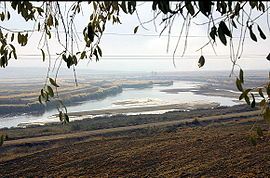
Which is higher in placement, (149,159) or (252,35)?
(252,35)

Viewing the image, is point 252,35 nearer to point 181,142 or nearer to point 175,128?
point 181,142

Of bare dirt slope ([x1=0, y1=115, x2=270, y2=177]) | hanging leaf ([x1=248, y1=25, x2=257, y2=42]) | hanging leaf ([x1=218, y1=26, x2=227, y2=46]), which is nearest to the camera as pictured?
hanging leaf ([x1=218, y1=26, x2=227, y2=46])

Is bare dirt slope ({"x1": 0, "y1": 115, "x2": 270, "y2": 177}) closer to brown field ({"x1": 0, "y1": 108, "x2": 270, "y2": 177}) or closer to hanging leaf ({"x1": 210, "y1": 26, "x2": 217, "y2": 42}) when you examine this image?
brown field ({"x1": 0, "y1": 108, "x2": 270, "y2": 177})

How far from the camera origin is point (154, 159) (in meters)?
10.9

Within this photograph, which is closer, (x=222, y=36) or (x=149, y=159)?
(x=222, y=36)

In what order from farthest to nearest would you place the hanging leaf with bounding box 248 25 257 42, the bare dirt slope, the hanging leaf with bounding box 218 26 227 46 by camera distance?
1. the bare dirt slope
2. the hanging leaf with bounding box 248 25 257 42
3. the hanging leaf with bounding box 218 26 227 46

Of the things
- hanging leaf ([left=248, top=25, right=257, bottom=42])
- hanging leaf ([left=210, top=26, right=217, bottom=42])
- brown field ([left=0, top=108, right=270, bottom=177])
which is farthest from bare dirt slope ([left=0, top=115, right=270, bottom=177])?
hanging leaf ([left=210, top=26, right=217, bottom=42])

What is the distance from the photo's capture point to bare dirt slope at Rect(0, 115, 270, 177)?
30.8 ft

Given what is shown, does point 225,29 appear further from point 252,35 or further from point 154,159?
point 154,159

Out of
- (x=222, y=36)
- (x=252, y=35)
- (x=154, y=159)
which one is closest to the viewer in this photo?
(x=222, y=36)

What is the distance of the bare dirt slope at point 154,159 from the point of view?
9375mm

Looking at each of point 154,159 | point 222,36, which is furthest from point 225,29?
point 154,159

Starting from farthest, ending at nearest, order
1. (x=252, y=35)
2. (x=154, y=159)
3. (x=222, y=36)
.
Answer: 1. (x=154, y=159)
2. (x=252, y=35)
3. (x=222, y=36)

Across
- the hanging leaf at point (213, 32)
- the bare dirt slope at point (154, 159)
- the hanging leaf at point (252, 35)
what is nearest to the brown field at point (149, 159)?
the bare dirt slope at point (154, 159)
